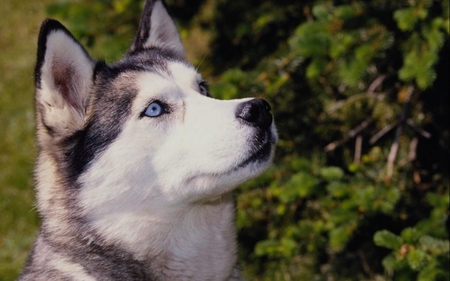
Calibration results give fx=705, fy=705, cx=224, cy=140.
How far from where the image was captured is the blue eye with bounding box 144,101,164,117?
3188 mm

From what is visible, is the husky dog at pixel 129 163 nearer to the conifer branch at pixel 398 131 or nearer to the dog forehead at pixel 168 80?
the dog forehead at pixel 168 80

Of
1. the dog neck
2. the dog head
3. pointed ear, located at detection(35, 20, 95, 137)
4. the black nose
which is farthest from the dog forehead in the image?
the dog neck

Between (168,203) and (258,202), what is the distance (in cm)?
183

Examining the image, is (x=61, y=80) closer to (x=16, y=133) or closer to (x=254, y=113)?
(x=254, y=113)

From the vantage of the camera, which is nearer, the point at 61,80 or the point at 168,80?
the point at 61,80

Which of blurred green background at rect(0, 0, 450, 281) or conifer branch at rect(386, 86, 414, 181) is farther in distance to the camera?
conifer branch at rect(386, 86, 414, 181)

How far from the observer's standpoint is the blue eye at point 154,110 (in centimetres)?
319

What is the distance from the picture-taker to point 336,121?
509 centimetres

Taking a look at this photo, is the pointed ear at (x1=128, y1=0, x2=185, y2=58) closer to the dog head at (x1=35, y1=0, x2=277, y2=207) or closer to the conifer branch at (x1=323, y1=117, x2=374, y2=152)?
the dog head at (x1=35, y1=0, x2=277, y2=207)

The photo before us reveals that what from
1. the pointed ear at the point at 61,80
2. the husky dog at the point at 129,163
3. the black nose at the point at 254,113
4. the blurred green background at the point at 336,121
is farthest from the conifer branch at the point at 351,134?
the pointed ear at the point at 61,80

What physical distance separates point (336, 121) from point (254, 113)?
215 cm

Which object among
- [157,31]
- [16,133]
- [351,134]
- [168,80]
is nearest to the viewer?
[168,80]

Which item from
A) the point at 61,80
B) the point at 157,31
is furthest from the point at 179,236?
the point at 157,31

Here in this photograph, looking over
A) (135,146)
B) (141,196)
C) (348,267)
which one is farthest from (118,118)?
(348,267)
